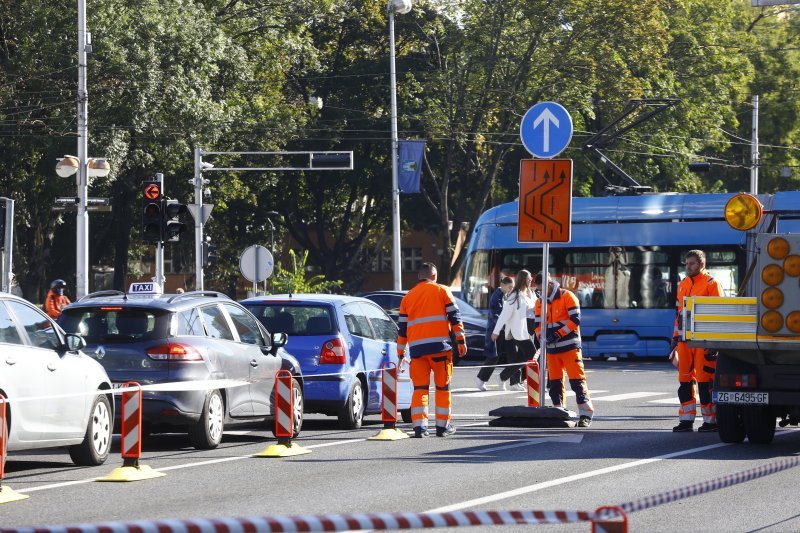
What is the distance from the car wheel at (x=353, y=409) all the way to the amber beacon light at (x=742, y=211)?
5.08m

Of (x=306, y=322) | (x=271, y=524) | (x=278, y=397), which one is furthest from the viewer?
(x=306, y=322)

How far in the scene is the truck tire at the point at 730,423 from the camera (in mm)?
14555

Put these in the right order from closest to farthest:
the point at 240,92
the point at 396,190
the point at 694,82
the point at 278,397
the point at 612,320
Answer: the point at 278,397 < the point at 612,320 < the point at 396,190 < the point at 240,92 < the point at 694,82

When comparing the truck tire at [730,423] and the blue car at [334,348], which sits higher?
the blue car at [334,348]

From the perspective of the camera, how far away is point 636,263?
35.8 meters

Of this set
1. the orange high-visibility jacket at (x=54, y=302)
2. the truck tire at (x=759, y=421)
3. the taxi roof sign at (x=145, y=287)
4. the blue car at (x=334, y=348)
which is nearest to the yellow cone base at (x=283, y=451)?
the blue car at (x=334, y=348)

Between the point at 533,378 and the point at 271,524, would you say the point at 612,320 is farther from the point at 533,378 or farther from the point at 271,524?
the point at 271,524

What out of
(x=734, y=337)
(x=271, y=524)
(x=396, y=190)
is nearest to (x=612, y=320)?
(x=396, y=190)

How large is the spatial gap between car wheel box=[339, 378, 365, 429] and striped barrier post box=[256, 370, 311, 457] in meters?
2.61

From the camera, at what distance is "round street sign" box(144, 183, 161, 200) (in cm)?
2520

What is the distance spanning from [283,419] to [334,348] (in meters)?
3.01

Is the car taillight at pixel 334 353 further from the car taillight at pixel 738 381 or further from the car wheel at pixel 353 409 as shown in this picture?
the car taillight at pixel 738 381

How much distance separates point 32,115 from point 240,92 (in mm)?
9056

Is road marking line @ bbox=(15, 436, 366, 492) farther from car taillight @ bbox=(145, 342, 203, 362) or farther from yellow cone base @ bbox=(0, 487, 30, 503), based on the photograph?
car taillight @ bbox=(145, 342, 203, 362)
